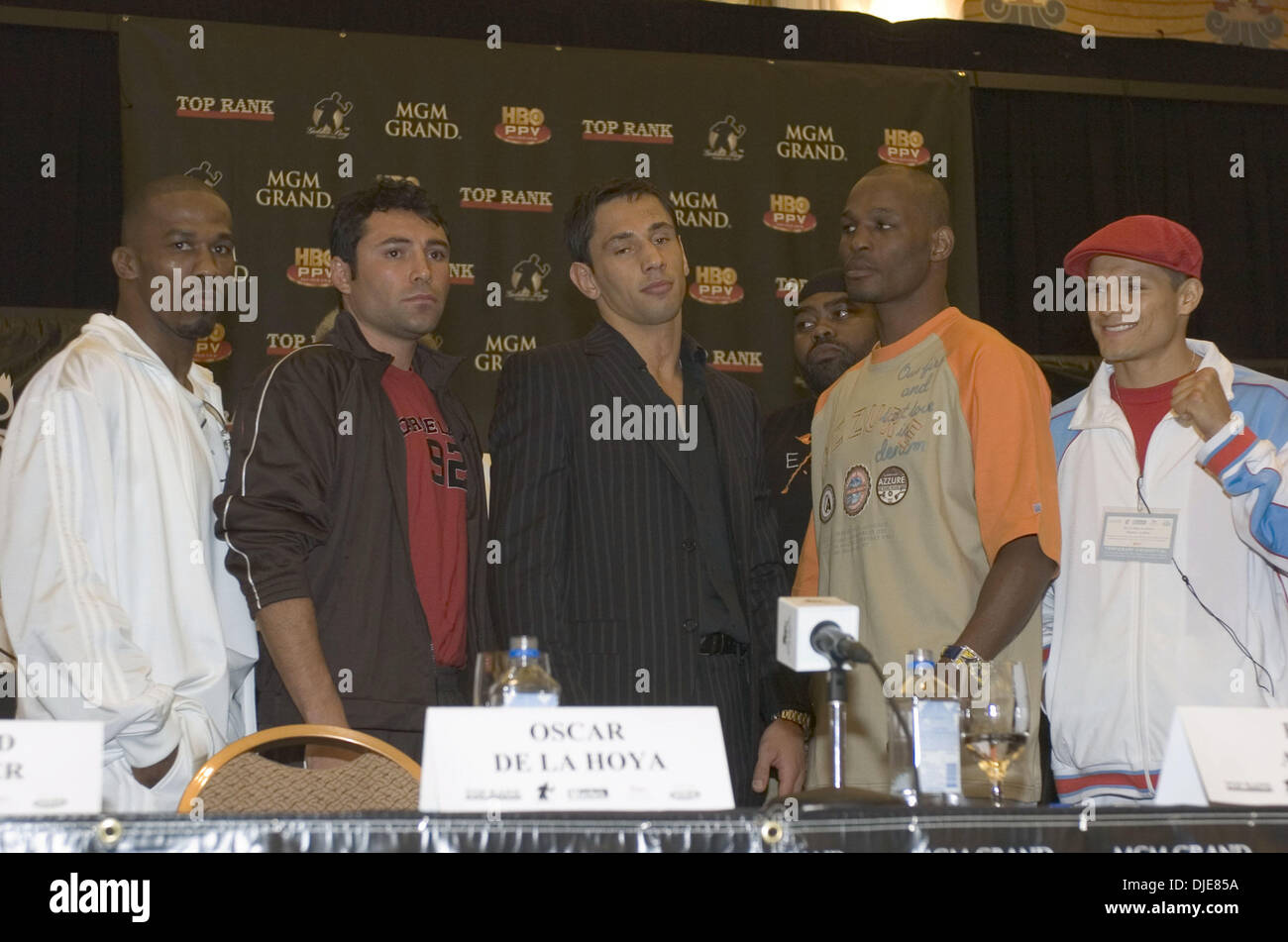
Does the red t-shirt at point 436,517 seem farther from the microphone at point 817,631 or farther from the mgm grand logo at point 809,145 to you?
the mgm grand logo at point 809,145

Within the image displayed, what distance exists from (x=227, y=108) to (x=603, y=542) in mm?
3330

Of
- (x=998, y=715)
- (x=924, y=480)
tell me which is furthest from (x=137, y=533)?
(x=998, y=715)

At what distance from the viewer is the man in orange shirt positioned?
8.67ft

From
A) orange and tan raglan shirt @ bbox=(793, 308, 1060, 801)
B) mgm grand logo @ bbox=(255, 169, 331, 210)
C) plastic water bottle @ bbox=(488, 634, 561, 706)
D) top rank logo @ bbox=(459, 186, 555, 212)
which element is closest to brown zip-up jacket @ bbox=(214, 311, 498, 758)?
orange and tan raglan shirt @ bbox=(793, 308, 1060, 801)

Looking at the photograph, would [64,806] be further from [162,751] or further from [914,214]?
[914,214]

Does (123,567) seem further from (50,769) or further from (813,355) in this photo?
(813,355)

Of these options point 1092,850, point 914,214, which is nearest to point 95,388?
point 914,214

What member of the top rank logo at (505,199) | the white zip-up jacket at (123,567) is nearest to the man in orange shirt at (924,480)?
the white zip-up jacket at (123,567)

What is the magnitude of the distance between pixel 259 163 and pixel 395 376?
8.97ft

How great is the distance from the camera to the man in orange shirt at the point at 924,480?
2.64m

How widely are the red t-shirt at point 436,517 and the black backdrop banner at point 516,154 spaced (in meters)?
2.45

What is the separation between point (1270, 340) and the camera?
21.2ft

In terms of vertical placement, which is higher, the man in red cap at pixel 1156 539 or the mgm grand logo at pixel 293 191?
the mgm grand logo at pixel 293 191

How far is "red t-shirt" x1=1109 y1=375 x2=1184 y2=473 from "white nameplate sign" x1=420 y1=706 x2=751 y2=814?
64.5 inches
